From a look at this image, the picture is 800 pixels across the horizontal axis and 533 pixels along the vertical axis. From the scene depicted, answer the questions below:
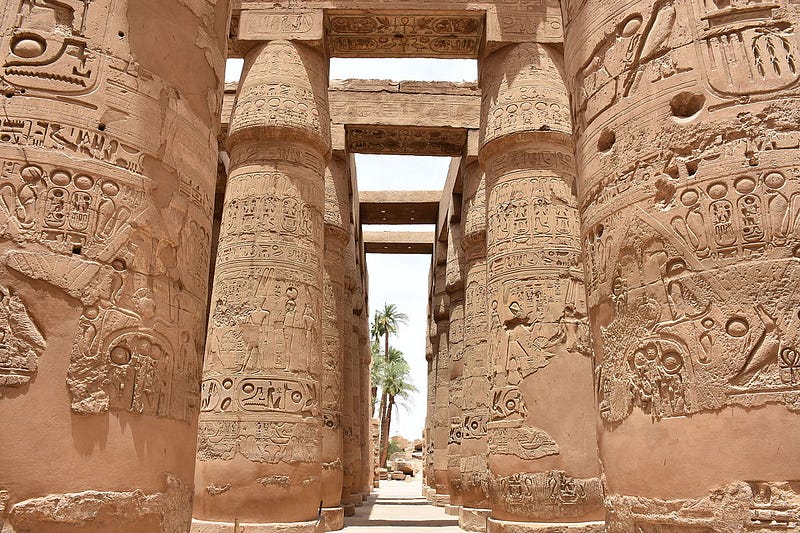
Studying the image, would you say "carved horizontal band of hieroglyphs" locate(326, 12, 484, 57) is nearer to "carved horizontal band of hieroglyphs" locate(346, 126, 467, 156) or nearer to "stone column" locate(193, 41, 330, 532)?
"stone column" locate(193, 41, 330, 532)

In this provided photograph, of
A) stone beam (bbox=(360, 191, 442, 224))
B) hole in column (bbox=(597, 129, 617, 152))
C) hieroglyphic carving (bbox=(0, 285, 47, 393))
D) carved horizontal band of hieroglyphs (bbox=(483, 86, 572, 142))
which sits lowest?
hieroglyphic carving (bbox=(0, 285, 47, 393))

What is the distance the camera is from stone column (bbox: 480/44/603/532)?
6570mm

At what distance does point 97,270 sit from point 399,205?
14392 millimetres

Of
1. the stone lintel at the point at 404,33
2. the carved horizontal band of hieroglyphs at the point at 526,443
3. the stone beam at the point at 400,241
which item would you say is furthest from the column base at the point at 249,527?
the stone beam at the point at 400,241

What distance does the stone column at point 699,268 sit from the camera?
2414 millimetres

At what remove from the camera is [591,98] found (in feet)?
11.1

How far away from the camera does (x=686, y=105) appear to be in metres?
2.88

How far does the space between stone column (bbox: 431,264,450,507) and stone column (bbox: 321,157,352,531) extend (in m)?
4.38

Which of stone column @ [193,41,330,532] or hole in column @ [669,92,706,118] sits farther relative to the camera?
stone column @ [193,41,330,532]

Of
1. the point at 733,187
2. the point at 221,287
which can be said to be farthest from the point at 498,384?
the point at 733,187

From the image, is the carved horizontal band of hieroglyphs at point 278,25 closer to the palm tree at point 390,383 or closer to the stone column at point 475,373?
the stone column at point 475,373

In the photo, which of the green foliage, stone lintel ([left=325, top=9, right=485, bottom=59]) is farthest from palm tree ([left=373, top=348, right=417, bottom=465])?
stone lintel ([left=325, top=9, right=485, bottom=59])

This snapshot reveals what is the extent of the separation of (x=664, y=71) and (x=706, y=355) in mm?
1310

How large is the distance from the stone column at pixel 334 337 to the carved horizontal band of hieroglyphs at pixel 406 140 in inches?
36.4
